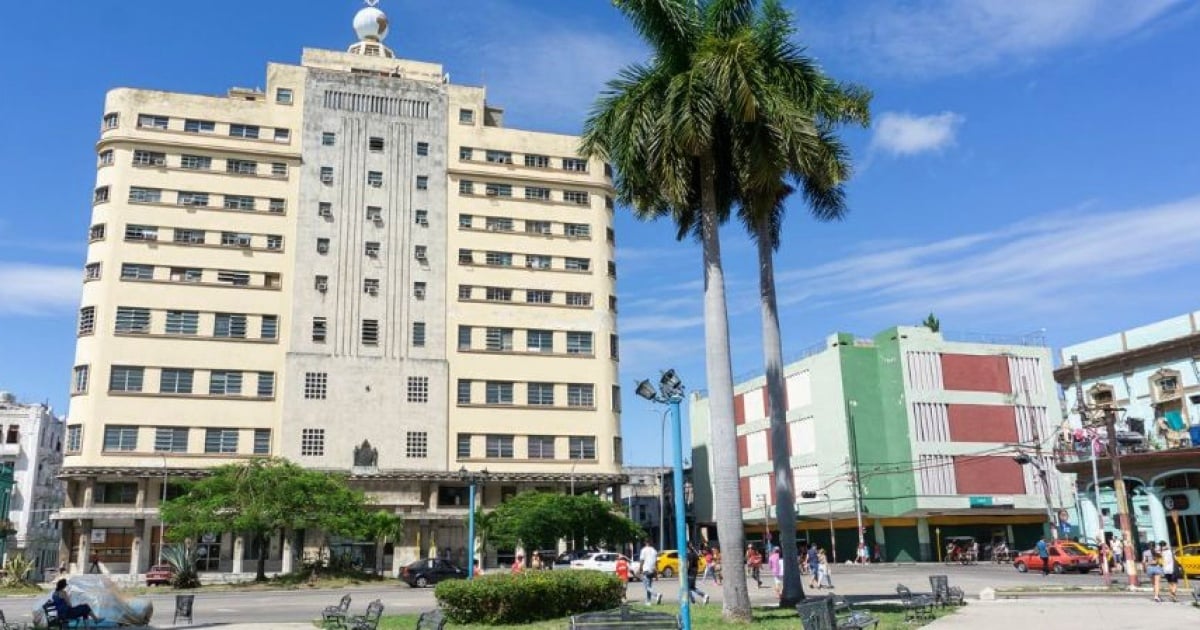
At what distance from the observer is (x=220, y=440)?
60750 millimetres

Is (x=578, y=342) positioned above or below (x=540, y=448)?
above

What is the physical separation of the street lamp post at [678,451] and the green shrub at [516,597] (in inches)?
172

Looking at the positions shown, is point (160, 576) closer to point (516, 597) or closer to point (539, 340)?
point (539, 340)

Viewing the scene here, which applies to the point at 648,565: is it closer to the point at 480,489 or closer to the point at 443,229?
the point at 480,489

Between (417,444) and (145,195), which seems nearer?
(145,195)

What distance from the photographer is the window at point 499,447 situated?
6562cm

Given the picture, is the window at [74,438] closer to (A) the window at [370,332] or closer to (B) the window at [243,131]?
(A) the window at [370,332]

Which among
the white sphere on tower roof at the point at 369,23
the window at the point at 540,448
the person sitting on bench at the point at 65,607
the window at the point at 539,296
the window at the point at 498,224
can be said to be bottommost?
the person sitting on bench at the point at 65,607

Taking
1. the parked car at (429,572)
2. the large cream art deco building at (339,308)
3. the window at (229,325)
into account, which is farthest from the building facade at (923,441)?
the window at (229,325)

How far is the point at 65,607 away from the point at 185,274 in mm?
46515

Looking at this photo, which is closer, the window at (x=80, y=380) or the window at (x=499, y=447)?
the window at (x=80, y=380)

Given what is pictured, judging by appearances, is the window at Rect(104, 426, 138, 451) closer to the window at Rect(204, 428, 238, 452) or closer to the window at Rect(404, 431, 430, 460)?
the window at Rect(204, 428, 238, 452)

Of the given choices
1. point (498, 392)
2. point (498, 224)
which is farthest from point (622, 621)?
point (498, 224)

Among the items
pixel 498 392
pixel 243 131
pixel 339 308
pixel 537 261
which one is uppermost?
pixel 243 131
